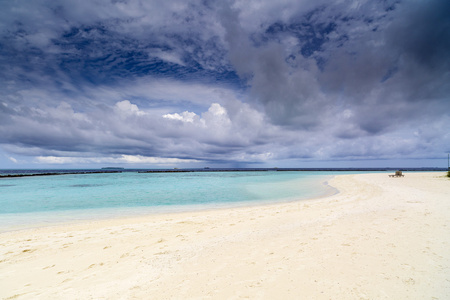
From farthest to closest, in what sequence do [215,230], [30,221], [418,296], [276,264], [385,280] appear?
[30,221], [215,230], [276,264], [385,280], [418,296]

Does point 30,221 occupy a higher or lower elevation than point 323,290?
lower

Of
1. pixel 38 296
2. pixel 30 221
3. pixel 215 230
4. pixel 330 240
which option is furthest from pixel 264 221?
→ pixel 30 221

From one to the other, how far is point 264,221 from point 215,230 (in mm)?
2803

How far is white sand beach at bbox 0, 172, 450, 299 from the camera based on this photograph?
4.50m

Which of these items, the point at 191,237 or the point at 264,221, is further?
the point at 264,221

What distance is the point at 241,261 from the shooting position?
5.94m

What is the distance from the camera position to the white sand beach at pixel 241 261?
450 cm

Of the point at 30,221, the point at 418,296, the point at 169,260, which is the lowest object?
the point at 30,221

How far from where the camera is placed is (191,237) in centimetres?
854

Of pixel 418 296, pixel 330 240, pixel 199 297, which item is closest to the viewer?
pixel 418 296

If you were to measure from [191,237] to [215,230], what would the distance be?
1.31 meters

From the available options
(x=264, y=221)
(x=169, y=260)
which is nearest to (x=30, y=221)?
(x=169, y=260)

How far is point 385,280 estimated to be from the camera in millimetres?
4617

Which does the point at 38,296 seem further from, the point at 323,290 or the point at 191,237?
the point at 323,290
